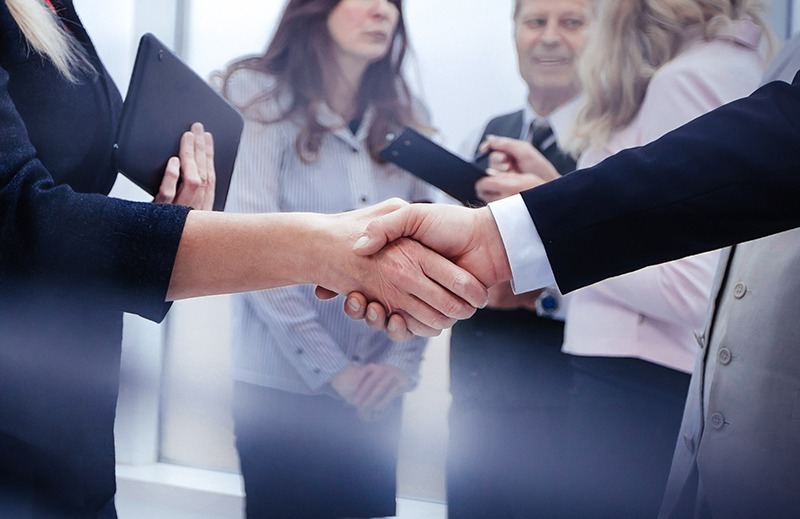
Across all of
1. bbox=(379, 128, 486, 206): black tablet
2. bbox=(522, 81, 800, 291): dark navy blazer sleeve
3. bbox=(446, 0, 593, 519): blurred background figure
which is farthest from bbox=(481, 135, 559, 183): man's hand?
bbox=(522, 81, 800, 291): dark navy blazer sleeve

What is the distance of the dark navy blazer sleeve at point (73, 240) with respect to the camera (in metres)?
0.73

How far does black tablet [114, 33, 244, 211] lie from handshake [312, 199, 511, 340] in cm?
25

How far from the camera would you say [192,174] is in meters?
1.07

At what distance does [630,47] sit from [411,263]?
0.79m

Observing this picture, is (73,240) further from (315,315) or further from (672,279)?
(672,279)

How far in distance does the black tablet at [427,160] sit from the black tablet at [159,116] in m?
0.37

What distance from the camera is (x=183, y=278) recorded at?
800mm

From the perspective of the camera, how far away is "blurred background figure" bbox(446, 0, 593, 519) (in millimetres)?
1576

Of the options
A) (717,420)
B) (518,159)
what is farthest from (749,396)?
(518,159)

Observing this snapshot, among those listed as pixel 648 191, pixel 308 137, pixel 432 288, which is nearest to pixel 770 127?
pixel 648 191

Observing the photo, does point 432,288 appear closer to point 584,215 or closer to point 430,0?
point 584,215

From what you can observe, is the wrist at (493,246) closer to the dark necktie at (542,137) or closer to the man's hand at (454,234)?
the man's hand at (454,234)

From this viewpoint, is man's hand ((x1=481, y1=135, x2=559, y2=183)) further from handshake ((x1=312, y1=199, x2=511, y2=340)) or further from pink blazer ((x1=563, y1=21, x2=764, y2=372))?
handshake ((x1=312, y1=199, x2=511, y2=340))

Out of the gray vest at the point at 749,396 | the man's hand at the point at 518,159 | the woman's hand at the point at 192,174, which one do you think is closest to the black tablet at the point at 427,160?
the man's hand at the point at 518,159
